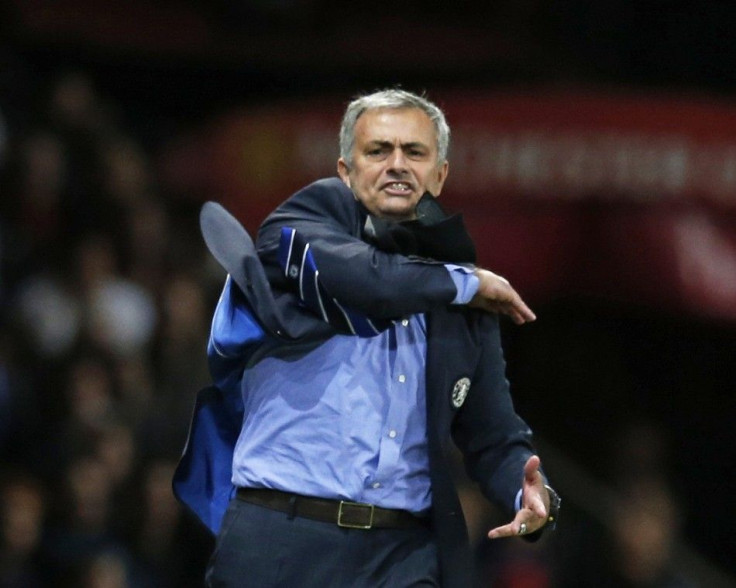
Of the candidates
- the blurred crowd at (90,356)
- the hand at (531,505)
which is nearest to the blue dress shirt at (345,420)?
the hand at (531,505)

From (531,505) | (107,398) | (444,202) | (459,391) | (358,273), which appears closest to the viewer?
(358,273)

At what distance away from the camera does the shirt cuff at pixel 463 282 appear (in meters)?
3.82

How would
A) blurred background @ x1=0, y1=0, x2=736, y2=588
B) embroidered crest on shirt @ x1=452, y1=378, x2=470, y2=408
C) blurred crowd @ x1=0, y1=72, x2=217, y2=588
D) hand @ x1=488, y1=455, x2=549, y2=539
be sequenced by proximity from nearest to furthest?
1. hand @ x1=488, y1=455, x2=549, y2=539
2. embroidered crest on shirt @ x1=452, y1=378, x2=470, y2=408
3. blurred crowd @ x1=0, y1=72, x2=217, y2=588
4. blurred background @ x1=0, y1=0, x2=736, y2=588

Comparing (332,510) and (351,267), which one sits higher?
(351,267)

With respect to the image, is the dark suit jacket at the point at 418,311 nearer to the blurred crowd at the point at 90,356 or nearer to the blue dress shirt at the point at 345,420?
the blue dress shirt at the point at 345,420

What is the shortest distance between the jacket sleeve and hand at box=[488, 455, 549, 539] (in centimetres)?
44

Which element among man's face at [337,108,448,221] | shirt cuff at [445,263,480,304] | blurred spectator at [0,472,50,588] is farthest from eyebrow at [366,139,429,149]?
blurred spectator at [0,472,50,588]

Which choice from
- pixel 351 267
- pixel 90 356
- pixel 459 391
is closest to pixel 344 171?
pixel 351 267

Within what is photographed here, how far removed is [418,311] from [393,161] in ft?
1.49

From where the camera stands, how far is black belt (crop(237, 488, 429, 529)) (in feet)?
12.8

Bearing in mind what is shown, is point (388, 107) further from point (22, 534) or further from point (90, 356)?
point (90, 356)

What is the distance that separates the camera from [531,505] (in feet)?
12.7

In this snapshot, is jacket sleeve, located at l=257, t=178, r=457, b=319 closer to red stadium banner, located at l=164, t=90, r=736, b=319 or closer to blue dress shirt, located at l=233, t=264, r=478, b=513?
blue dress shirt, located at l=233, t=264, r=478, b=513

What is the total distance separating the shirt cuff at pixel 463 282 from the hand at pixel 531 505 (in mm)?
395
